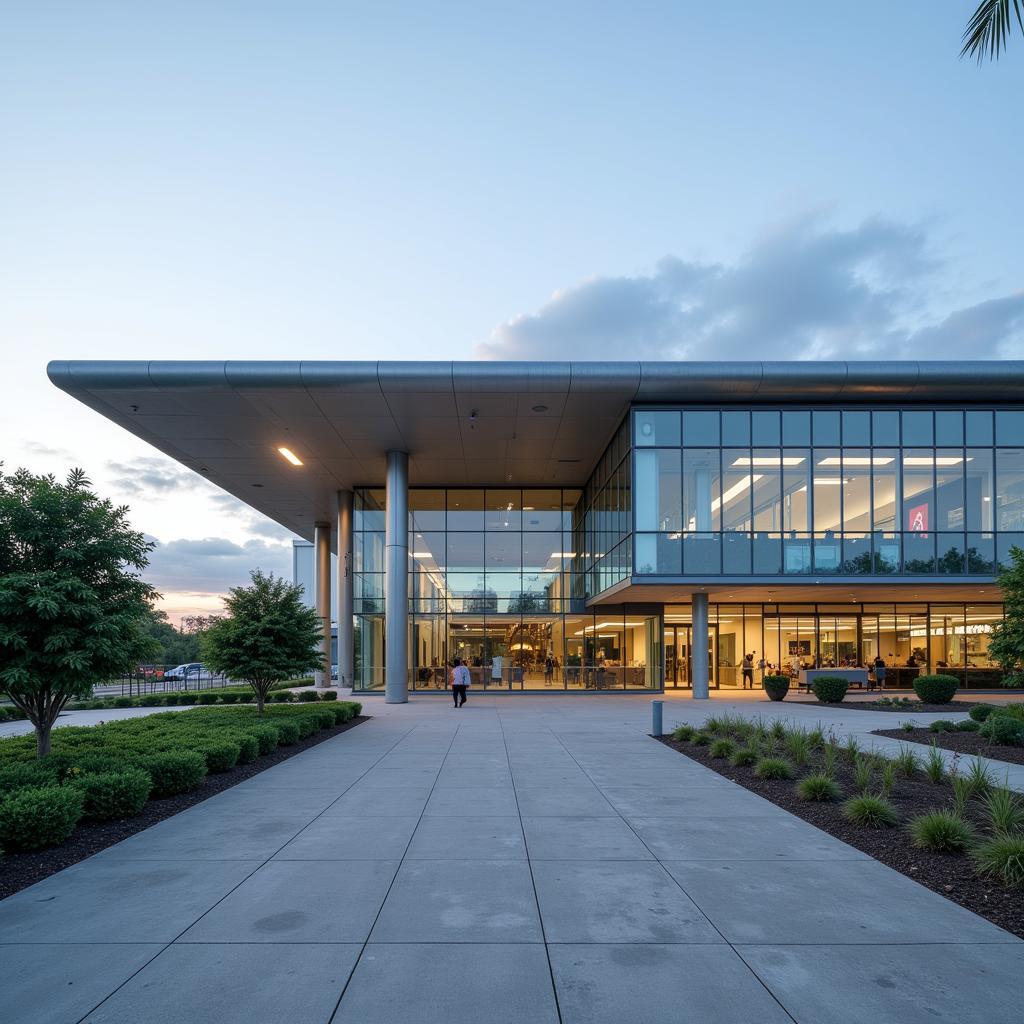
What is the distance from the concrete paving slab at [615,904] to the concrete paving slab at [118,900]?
2.71 m

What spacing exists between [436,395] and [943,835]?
17.1 m

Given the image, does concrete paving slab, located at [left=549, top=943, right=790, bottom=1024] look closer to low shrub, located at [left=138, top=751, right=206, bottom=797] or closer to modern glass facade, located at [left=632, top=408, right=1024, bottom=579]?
low shrub, located at [left=138, top=751, right=206, bottom=797]

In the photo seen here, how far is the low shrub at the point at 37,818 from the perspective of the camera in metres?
7.09

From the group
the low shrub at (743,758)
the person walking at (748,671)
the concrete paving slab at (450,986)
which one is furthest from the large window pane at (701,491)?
the concrete paving slab at (450,986)

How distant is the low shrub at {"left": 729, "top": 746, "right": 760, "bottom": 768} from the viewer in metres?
12.0

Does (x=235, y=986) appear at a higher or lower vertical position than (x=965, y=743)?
higher

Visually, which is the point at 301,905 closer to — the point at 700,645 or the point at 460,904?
the point at 460,904

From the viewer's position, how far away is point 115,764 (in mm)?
9438

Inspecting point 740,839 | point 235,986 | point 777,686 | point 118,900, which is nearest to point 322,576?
point 777,686

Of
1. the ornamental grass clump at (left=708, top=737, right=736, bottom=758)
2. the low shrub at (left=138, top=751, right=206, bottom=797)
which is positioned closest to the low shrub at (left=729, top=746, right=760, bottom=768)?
the ornamental grass clump at (left=708, top=737, right=736, bottom=758)

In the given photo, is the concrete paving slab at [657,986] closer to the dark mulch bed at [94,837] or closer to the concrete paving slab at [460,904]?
the concrete paving slab at [460,904]

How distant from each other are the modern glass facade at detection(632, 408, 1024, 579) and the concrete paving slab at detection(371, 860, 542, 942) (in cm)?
1745

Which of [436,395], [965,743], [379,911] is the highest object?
[436,395]

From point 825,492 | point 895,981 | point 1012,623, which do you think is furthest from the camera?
point 825,492
